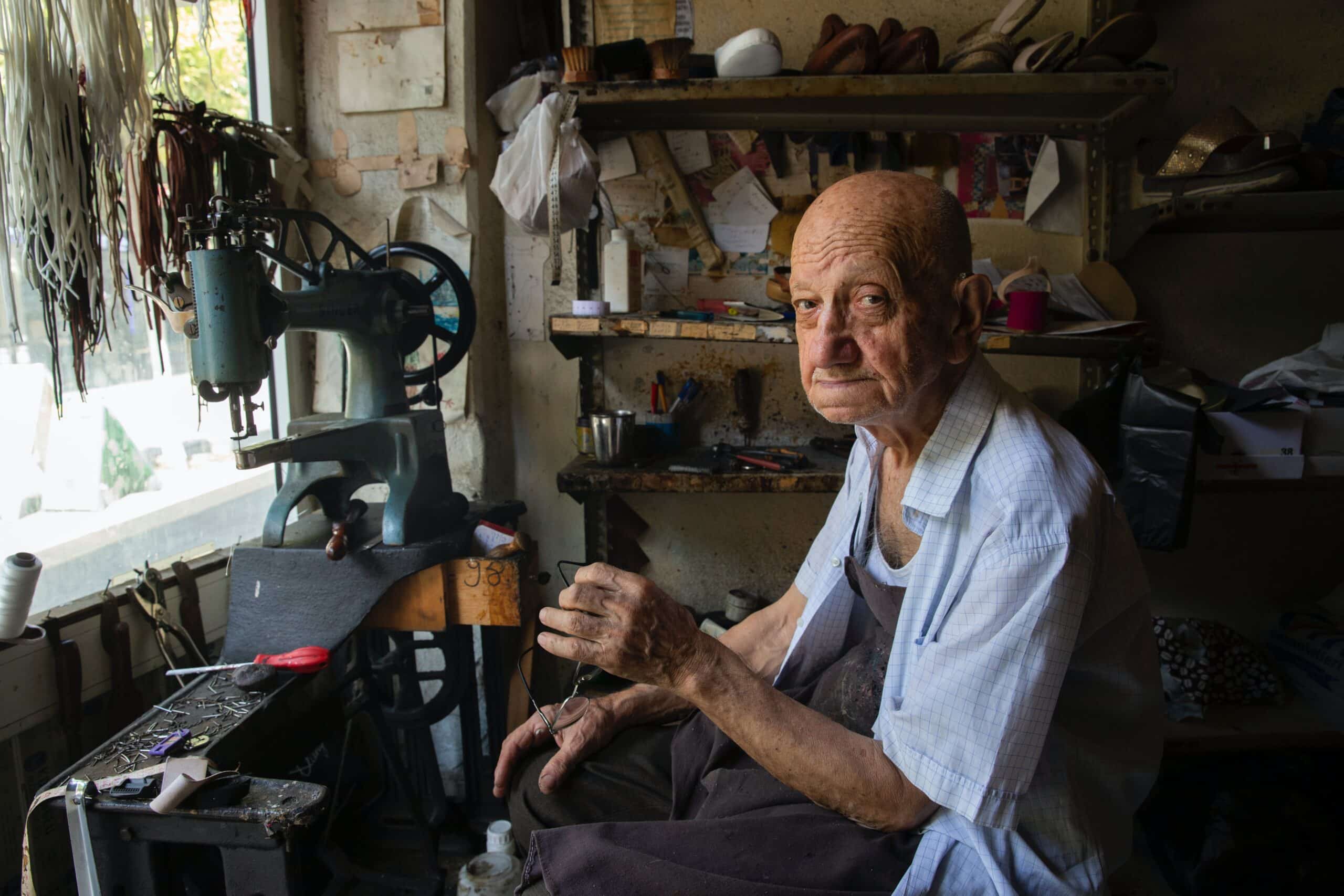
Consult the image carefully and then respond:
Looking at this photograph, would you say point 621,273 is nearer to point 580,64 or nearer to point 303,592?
point 580,64

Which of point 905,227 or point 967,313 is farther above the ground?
point 905,227

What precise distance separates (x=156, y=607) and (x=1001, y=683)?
6.27 ft

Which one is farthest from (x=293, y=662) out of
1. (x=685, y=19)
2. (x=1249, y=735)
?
(x=1249, y=735)

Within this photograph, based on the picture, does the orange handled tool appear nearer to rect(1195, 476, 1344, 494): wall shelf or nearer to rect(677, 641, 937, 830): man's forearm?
rect(677, 641, 937, 830): man's forearm

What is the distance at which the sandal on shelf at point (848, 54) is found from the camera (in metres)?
1.95

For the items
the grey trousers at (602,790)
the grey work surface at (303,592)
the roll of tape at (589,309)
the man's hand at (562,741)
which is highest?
the roll of tape at (589,309)

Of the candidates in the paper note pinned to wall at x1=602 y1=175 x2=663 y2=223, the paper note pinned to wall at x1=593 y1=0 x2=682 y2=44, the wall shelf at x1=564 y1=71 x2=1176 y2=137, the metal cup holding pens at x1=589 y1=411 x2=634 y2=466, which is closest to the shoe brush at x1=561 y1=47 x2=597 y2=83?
the wall shelf at x1=564 y1=71 x2=1176 y2=137

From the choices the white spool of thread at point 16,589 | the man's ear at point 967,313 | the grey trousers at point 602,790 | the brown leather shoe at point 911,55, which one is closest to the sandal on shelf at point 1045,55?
the brown leather shoe at point 911,55

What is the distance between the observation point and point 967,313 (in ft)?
4.03

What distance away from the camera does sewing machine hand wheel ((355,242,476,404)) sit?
195cm

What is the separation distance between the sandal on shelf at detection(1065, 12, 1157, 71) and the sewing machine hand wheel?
1631 millimetres

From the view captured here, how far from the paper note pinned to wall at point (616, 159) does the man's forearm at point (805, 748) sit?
1.78m

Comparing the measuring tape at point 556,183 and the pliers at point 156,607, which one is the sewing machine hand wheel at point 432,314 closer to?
the measuring tape at point 556,183

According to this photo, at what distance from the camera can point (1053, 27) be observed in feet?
7.57
